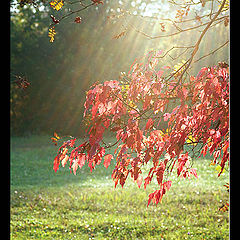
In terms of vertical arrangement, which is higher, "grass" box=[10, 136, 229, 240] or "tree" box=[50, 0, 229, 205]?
"tree" box=[50, 0, 229, 205]

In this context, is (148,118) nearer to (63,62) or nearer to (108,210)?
(108,210)

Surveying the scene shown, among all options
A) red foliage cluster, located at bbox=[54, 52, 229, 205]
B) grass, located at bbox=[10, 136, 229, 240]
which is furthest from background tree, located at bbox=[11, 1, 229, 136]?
red foliage cluster, located at bbox=[54, 52, 229, 205]

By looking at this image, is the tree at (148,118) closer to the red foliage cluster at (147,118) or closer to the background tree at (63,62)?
the red foliage cluster at (147,118)

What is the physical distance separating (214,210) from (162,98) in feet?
7.47

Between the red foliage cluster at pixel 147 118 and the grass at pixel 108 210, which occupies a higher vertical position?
the red foliage cluster at pixel 147 118

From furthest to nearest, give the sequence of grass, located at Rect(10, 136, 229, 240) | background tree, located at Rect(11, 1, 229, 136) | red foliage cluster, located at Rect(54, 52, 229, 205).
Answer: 1. background tree, located at Rect(11, 1, 229, 136)
2. grass, located at Rect(10, 136, 229, 240)
3. red foliage cluster, located at Rect(54, 52, 229, 205)

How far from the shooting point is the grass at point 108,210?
323 cm

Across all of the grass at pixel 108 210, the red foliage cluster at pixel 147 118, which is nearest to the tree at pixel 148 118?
the red foliage cluster at pixel 147 118

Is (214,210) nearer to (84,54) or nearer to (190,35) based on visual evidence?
(190,35)

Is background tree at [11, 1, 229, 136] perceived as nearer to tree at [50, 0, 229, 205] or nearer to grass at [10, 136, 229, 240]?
grass at [10, 136, 229, 240]

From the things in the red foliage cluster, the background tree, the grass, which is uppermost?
the background tree

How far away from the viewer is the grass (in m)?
3.23
